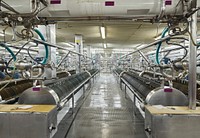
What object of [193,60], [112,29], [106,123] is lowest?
[106,123]

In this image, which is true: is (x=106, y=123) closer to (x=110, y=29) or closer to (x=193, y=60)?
(x=193, y=60)

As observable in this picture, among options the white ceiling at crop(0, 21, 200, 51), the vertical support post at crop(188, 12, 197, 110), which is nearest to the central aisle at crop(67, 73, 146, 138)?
the vertical support post at crop(188, 12, 197, 110)

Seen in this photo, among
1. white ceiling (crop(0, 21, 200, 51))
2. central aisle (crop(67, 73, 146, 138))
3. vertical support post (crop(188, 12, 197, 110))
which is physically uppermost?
white ceiling (crop(0, 21, 200, 51))

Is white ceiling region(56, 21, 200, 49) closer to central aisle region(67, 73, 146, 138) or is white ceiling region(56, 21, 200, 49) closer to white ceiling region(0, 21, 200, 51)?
Answer: white ceiling region(0, 21, 200, 51)

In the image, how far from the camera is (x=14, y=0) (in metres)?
1.79

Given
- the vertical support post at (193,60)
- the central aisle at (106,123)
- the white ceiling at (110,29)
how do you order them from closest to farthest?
the vertical support post at (193,60), the central aisle at (106,123), the white ceiling at (110,29)

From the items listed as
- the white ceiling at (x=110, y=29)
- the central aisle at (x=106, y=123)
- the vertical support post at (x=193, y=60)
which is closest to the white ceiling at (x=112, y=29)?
the white ceiling at (x=110, y=29)

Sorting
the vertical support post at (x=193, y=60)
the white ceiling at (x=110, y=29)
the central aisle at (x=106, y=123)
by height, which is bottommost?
the central aisle at (x=106, y=123)

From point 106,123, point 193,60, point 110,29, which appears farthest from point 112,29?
point 193,60

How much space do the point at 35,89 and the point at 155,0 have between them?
56.3 inches

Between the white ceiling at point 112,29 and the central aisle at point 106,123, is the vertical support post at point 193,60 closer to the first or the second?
the central aisle at point 106,123

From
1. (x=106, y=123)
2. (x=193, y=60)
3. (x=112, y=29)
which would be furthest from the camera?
(x=112, y=29)

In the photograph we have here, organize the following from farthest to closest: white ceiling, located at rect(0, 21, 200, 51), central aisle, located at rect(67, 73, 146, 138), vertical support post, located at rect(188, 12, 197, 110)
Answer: white ceiling, located at rect(0, 21, 200, 51) < central aisle, located at rect(67, 73, 146, 138) < vertical support post, located at rect(188, 12, 197, 110)

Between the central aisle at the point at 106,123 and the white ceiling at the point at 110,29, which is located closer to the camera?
the central aisle at the point at 106,123
